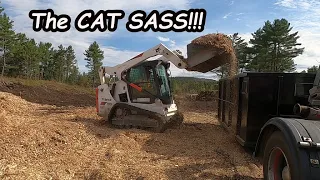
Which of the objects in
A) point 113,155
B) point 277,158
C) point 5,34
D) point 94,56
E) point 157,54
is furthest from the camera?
point 94,56

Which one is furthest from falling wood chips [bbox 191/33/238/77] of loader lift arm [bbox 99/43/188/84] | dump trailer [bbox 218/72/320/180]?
loader lift arm [bbox 99/43/188/84]

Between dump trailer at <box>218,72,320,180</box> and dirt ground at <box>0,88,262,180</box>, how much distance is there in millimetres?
639

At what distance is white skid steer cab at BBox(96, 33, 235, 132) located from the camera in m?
9.41

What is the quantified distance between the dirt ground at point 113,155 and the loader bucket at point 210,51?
7.30ft

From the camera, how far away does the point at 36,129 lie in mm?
7320

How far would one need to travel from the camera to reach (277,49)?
30797 mm

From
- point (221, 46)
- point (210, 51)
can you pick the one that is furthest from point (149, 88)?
point (221, 46)

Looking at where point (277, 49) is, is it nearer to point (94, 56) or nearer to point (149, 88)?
point (149, 88)

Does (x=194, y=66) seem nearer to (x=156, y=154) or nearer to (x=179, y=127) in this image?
(x=179, y=127)

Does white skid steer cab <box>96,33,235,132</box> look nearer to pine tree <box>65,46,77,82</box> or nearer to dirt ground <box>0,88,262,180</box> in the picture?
dirt ground <box>0,88,262,180</box>

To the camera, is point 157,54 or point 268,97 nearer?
point 268,97

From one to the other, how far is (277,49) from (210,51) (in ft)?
79.4

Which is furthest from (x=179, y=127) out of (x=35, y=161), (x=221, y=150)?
(x=35, y=161)

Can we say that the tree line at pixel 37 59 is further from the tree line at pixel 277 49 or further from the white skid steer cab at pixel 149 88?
the white skid steer cab at pixel 149 88
